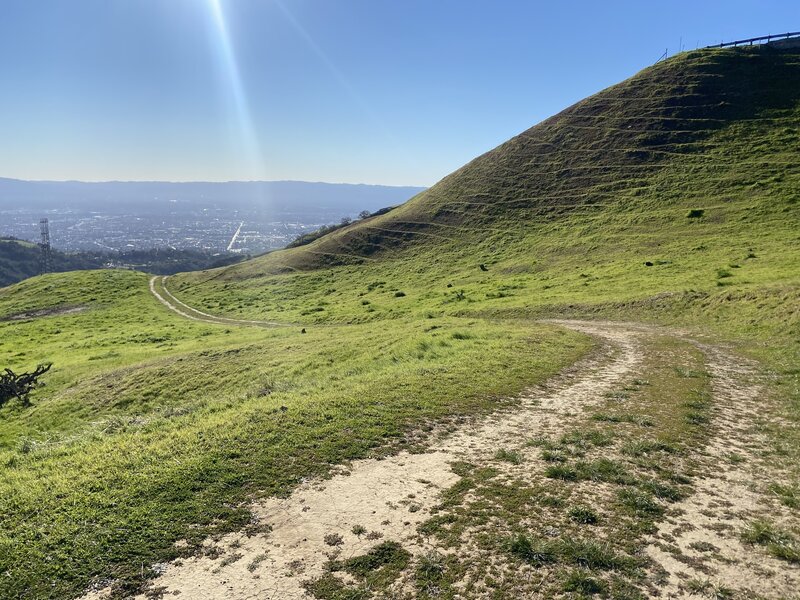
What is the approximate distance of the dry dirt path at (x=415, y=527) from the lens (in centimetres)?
696

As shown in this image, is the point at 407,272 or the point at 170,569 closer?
the point at 170,569

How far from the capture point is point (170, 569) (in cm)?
745

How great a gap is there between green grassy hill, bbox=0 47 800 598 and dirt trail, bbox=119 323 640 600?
0.63 m

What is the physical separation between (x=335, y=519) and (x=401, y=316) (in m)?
34.1

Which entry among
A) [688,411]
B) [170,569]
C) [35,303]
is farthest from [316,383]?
[35,303]

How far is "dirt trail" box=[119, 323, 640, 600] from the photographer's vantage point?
7176 mm

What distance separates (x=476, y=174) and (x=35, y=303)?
87.6m

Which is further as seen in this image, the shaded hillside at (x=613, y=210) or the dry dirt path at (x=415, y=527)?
the shaded hillside at (x=613, y=210)

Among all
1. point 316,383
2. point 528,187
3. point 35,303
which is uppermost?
point 528,187

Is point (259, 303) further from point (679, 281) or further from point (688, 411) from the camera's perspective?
point (688, 411)

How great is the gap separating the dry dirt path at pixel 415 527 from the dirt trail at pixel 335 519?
0.06 feet

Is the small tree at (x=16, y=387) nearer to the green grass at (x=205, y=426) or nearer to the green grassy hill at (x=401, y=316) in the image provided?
the green grass at (x=205, y=426)

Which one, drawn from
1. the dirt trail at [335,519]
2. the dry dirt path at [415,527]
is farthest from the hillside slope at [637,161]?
the dirt trail at [335,519]

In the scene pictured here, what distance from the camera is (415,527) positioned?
8.43 meters
